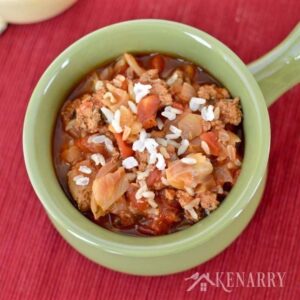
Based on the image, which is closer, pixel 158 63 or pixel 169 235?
pixel 169 235

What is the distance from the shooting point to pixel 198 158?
1.25m

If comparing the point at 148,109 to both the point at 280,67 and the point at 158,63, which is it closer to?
the point at 158,63

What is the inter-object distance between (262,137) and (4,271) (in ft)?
1.93

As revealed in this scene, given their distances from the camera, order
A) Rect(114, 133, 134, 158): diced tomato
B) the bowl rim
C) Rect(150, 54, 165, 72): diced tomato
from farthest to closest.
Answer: Rect(150, 54, 165, 72): diced tomato < Rect(114, 133, 134, 158): diced tomato < the bowl rim

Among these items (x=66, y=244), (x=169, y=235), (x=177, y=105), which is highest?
(x=177, y=105)

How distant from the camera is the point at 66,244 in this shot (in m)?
1.42

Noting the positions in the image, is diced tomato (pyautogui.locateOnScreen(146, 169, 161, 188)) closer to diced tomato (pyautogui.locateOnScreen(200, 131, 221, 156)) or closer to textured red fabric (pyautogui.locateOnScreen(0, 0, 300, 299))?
diced tomato (pyautogui.locateOnScreen(200, 131, 221, 156))

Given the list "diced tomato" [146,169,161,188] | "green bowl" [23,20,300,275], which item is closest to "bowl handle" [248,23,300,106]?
"green bowl" [23,20,300,275]

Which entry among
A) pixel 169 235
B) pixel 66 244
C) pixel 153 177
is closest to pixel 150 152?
pixel 153 177

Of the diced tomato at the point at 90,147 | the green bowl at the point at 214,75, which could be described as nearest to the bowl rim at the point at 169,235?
the green bowl at the point at 214,75

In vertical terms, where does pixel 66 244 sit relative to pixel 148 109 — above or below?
below

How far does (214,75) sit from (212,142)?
167 millimetres

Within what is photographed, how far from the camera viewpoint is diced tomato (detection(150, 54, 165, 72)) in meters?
1.41

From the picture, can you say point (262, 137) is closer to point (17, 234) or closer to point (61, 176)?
point (61, 176)
